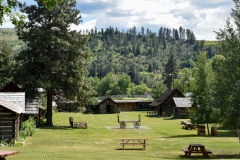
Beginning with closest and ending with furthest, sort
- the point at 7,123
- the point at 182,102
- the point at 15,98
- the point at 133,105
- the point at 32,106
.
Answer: the point at 7,123
the point at 15,98
the point at 32,106
the point at 182,102
the point at 133,105

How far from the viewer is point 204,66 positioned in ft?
132

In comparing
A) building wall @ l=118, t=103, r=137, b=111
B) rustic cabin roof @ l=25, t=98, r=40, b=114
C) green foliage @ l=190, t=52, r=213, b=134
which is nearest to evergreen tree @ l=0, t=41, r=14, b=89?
rustic cabin roof @ l=25, t=98, r=40, b=114

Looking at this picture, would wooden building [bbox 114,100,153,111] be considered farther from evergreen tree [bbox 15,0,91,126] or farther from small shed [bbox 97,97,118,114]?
evergreen tree [bbox 15,0,91,126]

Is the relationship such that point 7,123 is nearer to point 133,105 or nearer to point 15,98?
point 15,98

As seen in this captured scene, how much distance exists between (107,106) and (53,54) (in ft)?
159

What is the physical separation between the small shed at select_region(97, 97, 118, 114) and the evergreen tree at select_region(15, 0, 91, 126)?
44027 millimetres

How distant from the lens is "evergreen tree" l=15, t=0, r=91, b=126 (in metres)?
44.6

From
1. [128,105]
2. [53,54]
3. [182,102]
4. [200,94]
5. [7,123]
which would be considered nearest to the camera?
[7,123]

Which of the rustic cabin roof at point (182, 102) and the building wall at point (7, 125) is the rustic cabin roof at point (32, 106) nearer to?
the building wall at point (7, 125)

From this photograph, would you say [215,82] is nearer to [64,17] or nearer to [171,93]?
[64,17]

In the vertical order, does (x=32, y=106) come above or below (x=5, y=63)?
below

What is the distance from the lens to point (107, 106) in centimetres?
9350

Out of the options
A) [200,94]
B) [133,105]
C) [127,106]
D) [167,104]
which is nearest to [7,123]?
[200,94]

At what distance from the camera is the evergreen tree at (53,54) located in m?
44.6
